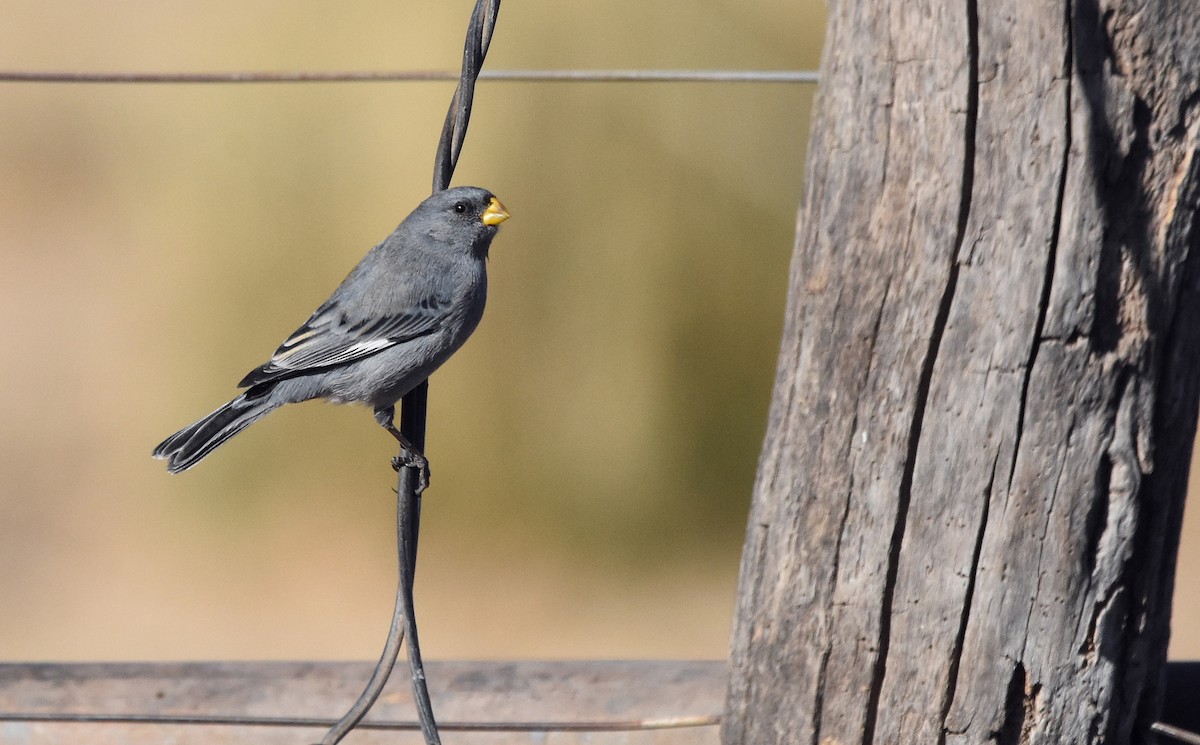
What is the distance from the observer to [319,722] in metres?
2.64

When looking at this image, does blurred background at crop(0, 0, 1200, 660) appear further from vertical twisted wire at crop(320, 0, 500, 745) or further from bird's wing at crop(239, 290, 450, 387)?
vertical twisted wire at crop(320, 0, 500, 745)

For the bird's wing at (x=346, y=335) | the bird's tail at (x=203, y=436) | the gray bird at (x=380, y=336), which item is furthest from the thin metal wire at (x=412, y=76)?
the bird's tail at (x=203, y=436)

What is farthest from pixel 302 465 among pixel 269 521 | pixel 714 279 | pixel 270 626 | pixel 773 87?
pixel 773 87

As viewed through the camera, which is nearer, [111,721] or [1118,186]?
[1118,186]

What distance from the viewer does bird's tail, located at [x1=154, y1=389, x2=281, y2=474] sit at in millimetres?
3078

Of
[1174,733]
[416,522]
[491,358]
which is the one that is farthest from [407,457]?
[491,358]

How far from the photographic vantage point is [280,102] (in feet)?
20.6

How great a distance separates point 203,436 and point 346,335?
0.47 metres

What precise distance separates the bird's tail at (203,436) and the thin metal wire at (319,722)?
63 centimetres

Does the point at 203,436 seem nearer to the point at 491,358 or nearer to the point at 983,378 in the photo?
the point at 983,378

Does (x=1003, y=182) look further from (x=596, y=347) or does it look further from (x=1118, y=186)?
(x=596, y=347)

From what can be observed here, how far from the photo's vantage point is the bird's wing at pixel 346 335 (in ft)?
10.5

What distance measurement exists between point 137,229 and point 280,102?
122 cm

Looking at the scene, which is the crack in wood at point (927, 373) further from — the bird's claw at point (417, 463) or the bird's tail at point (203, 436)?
the bird's tail at point (203, 436)
